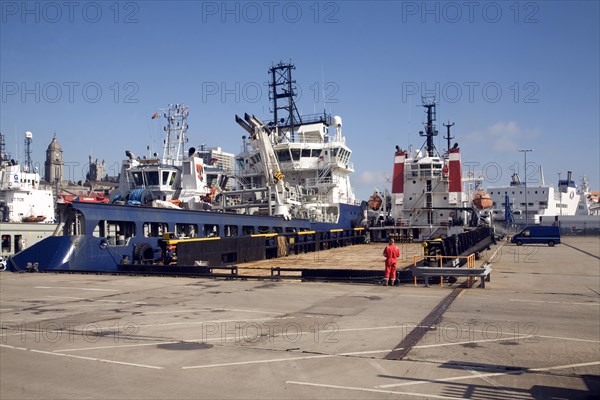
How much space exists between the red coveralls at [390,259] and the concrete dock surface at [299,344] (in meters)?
1.11

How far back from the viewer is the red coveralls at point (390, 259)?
1567cm

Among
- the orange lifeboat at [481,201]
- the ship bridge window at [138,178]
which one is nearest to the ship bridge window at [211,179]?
the ship bridge window at [138,178]

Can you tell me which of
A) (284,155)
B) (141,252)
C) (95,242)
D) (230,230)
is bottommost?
(141,252)

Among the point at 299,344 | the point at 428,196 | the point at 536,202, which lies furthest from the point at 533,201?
the point at 299,344

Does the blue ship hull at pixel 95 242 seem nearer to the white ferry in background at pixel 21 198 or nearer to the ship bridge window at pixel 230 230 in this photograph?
the ship bridge window at pixel 230 230

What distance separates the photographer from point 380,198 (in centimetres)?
4522

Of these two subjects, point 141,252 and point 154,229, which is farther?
point 154,229

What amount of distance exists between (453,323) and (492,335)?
110 cm

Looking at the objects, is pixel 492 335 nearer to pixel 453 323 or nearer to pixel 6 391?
pixel 453 323

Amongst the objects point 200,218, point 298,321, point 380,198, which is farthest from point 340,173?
point 298,321

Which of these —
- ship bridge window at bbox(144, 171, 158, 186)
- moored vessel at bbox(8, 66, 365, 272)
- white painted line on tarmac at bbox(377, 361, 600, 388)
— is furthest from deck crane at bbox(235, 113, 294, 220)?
white painted line on tarmac at bbox(377, 361, 600, 388)

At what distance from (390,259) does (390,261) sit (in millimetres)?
81

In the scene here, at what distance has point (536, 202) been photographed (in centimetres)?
10700

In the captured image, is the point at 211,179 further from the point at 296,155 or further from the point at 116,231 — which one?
the point at 116,231
